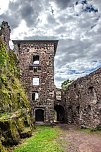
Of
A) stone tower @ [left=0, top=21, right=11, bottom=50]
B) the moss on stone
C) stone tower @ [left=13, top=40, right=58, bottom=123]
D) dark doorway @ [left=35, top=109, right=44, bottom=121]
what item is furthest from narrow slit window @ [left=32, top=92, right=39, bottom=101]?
the moss on stone

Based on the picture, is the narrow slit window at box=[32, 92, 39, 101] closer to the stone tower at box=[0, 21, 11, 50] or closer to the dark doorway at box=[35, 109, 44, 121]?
the dark doorway at box=[35, 109, 44, 121]

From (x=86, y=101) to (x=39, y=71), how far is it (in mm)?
8865

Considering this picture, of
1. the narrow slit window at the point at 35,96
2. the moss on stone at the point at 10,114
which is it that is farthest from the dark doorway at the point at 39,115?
the moss on stone at the point at 10,114

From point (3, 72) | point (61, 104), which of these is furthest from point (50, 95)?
point (3, 72)

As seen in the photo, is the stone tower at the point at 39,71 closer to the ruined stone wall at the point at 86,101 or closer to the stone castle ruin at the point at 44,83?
the stone castle ruin at the point at 44,83

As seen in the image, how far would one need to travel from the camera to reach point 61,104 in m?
36.9

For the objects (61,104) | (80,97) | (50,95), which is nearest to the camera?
(80,97)

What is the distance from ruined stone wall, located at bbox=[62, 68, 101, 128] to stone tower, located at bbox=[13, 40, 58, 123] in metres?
2.80

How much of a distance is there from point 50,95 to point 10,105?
13.6 meters

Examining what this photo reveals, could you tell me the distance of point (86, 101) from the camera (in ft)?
86.0

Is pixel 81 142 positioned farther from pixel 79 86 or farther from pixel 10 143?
pixel 79 86

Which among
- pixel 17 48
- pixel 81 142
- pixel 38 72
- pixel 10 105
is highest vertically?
pixel 17 48

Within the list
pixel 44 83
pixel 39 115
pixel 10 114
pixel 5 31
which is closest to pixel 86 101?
pixel 44 83

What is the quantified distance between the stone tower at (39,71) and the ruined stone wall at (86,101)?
2.80 metres
